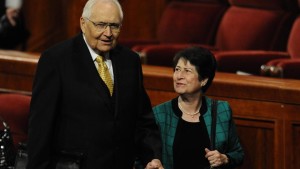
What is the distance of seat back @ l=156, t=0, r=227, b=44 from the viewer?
3191mm

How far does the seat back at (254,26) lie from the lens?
2.90 meters

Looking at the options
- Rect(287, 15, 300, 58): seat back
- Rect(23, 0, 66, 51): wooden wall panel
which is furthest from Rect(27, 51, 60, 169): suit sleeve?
Rect(23, 0, 66, 51): wooden wall panel

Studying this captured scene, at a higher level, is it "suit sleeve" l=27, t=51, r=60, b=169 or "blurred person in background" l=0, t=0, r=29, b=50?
"blurred person in background" l=0, t=0, r=29, b=50

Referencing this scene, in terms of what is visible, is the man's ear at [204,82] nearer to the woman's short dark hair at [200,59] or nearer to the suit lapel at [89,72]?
the woman's short dark hair at [200,59]

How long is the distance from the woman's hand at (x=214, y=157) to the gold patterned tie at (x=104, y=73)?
247 millimetres

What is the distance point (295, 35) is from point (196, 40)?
0.54 meters

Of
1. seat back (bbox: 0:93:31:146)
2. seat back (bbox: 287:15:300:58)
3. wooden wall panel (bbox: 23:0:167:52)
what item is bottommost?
seat back (bbox: 0:93:31:146)

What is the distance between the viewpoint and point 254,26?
9.68 ft

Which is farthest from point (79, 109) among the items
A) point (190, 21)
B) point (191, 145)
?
point (190, 21)

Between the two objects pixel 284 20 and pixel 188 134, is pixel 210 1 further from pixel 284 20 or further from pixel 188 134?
pixel 188 134

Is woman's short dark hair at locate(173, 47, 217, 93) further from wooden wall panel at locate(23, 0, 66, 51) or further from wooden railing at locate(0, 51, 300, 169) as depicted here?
wooden wall panel at locate(23, 0, 66, 51)

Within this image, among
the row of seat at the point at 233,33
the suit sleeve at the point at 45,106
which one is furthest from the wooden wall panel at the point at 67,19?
the suit sleeve at the point at 45,106

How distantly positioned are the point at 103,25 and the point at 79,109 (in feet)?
0.52

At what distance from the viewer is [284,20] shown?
114 inches
